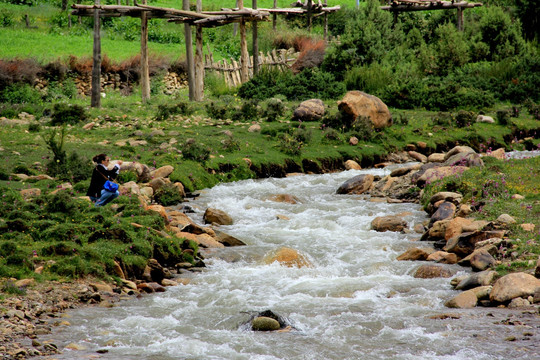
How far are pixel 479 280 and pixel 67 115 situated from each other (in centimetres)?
1664

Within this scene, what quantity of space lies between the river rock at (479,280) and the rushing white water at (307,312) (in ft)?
0.90

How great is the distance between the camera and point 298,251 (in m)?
12.1

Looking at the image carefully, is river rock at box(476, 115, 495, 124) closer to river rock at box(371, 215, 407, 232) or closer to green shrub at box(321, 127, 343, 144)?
green shrub at box(321, 127, 343, 144)

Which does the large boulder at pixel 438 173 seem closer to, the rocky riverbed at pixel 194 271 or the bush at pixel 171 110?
the rocky riverbed at pixel 194 271

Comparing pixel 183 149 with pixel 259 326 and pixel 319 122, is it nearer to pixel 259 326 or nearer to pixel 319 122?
pixel 319 122

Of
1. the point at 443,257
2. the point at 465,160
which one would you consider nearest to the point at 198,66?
the point at 465,160

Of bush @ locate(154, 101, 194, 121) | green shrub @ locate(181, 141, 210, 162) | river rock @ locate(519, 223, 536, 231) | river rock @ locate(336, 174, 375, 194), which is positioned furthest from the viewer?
bush @ locate(154, 101, 194, 121)

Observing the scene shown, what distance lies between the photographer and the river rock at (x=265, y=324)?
863cm

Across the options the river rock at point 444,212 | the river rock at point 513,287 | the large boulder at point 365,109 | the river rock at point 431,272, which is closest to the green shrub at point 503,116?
the large boulder at point 365,109

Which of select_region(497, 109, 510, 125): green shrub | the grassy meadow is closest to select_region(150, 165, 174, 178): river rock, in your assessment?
the grassy meadow

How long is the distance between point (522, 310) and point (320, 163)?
11632mm

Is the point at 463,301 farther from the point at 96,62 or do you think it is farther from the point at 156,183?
the point at 96,62

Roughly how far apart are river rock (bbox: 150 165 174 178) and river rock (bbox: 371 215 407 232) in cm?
574

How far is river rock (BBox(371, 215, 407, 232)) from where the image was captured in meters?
14.0
